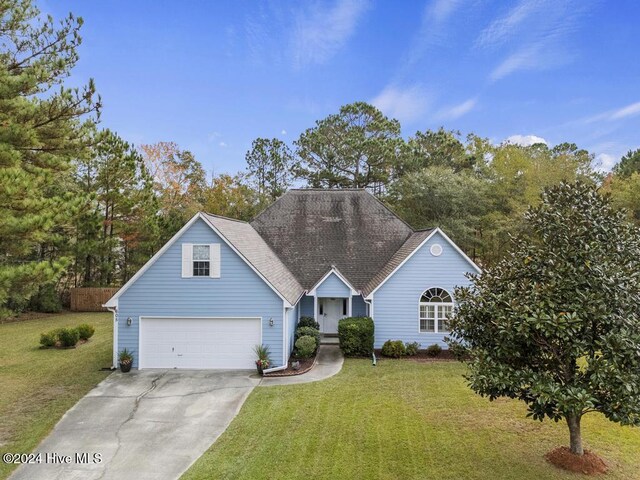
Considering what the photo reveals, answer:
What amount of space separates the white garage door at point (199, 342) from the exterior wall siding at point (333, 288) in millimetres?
4346

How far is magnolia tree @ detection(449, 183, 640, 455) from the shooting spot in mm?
6332

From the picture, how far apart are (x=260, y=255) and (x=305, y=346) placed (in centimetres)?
451

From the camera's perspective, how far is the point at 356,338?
15.9 m

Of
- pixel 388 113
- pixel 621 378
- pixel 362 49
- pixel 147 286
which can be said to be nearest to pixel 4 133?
pixel 147 286

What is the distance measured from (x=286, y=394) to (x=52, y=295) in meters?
25.0

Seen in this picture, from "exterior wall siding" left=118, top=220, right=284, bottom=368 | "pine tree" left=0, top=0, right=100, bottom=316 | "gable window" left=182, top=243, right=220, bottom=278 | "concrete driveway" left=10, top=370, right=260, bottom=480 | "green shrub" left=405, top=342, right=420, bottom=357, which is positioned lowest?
"concrete driveway" left=10, top=370, right=260, bottom=480

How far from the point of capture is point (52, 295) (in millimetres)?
28125

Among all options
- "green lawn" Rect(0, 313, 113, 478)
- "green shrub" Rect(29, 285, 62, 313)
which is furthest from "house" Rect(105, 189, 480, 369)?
"green shrub" Rect(29, 285, 62, 313)

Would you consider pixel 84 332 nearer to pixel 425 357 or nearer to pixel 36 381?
pixel 36 381

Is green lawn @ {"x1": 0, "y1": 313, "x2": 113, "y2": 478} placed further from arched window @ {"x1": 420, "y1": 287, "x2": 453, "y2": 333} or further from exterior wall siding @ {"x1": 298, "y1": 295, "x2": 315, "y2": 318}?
arched window @ {"x1": 420, "y1": 287, "x2": 453, "y2": 333}

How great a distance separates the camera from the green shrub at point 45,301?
27.8m

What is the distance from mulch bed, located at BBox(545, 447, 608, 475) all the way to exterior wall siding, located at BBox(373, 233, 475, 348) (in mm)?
8778

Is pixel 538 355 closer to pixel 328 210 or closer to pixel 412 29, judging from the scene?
pixel 412 29

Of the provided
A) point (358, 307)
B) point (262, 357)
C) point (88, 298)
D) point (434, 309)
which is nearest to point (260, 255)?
point (262, 357)
